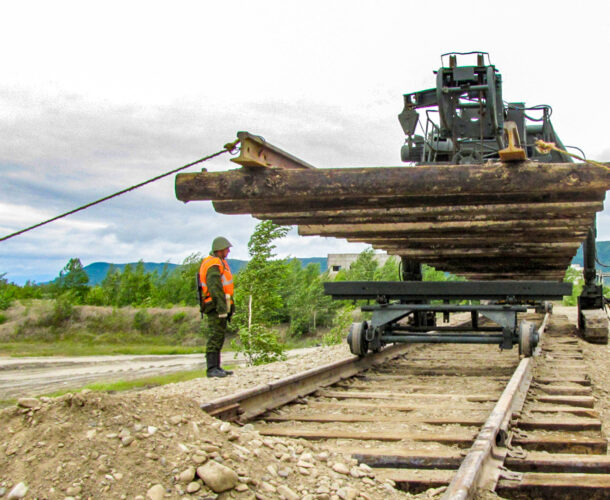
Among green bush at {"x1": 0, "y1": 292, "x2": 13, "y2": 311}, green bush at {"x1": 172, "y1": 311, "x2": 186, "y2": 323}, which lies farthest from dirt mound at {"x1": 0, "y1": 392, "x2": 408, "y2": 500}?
green bush at {"x1": 0, "y1": 292, "x2": 13, "y2": 311}

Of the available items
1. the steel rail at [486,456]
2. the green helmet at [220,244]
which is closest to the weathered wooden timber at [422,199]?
the green helmet at [220,244]

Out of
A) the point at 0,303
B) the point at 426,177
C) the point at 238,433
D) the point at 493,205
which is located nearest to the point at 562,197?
the point at 493,205

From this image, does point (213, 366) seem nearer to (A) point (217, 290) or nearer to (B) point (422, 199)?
(A) point (217, 290)

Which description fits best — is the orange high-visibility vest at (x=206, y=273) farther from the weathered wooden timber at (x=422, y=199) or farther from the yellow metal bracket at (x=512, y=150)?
the yellow metal bracket at (x=512, y=150)

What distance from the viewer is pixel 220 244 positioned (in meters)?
7.33

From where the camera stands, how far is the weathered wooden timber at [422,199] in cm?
474

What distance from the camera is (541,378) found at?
6309 mm

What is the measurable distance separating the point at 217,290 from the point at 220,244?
0.57 m

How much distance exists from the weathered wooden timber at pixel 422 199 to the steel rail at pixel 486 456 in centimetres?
166

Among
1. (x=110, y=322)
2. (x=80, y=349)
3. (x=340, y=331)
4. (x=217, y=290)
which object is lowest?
(x=80, y=349)

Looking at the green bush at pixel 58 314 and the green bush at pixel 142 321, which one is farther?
the green bush at pixel 142 321

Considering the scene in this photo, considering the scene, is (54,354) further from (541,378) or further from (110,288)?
(541,378)

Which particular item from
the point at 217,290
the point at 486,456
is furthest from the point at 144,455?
the point at 217,290

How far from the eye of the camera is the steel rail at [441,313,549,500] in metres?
2.72
